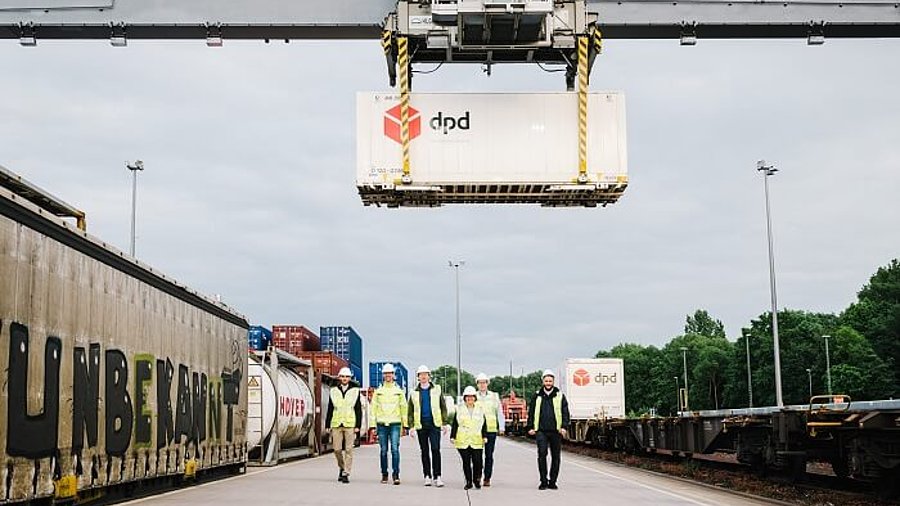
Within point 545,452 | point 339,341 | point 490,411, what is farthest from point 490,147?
point 339,341

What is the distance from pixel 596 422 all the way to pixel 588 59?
26.2 m

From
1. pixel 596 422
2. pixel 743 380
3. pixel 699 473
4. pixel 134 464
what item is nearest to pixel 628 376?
pixel 743 380

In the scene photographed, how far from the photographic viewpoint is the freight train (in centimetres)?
1498

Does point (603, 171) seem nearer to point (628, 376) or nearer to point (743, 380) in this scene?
point (743, 380)

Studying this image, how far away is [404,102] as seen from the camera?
595 inches

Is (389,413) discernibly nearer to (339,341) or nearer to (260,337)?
(260,337)

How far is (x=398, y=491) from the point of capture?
16.0 metres

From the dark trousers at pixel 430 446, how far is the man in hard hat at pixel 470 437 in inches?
14.9

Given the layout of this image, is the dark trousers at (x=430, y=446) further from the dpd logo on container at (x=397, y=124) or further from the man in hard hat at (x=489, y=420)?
the dpd logo on container at (x=397, y=124)

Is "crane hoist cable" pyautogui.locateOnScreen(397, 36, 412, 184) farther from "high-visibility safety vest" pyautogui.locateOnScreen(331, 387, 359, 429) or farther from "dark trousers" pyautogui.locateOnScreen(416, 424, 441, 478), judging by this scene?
Answer: "high-visibility safety vest" pyautogui.locateOnScreen(331, 387, 359, 429)

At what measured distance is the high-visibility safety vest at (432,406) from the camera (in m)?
17.5

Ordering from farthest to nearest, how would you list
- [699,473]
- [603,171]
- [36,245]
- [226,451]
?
[699,473] < [226,451] < [603,171] < [36,245]

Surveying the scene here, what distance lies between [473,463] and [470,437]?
425 millimetres

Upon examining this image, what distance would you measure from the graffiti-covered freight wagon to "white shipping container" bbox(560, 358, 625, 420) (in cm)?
2492
